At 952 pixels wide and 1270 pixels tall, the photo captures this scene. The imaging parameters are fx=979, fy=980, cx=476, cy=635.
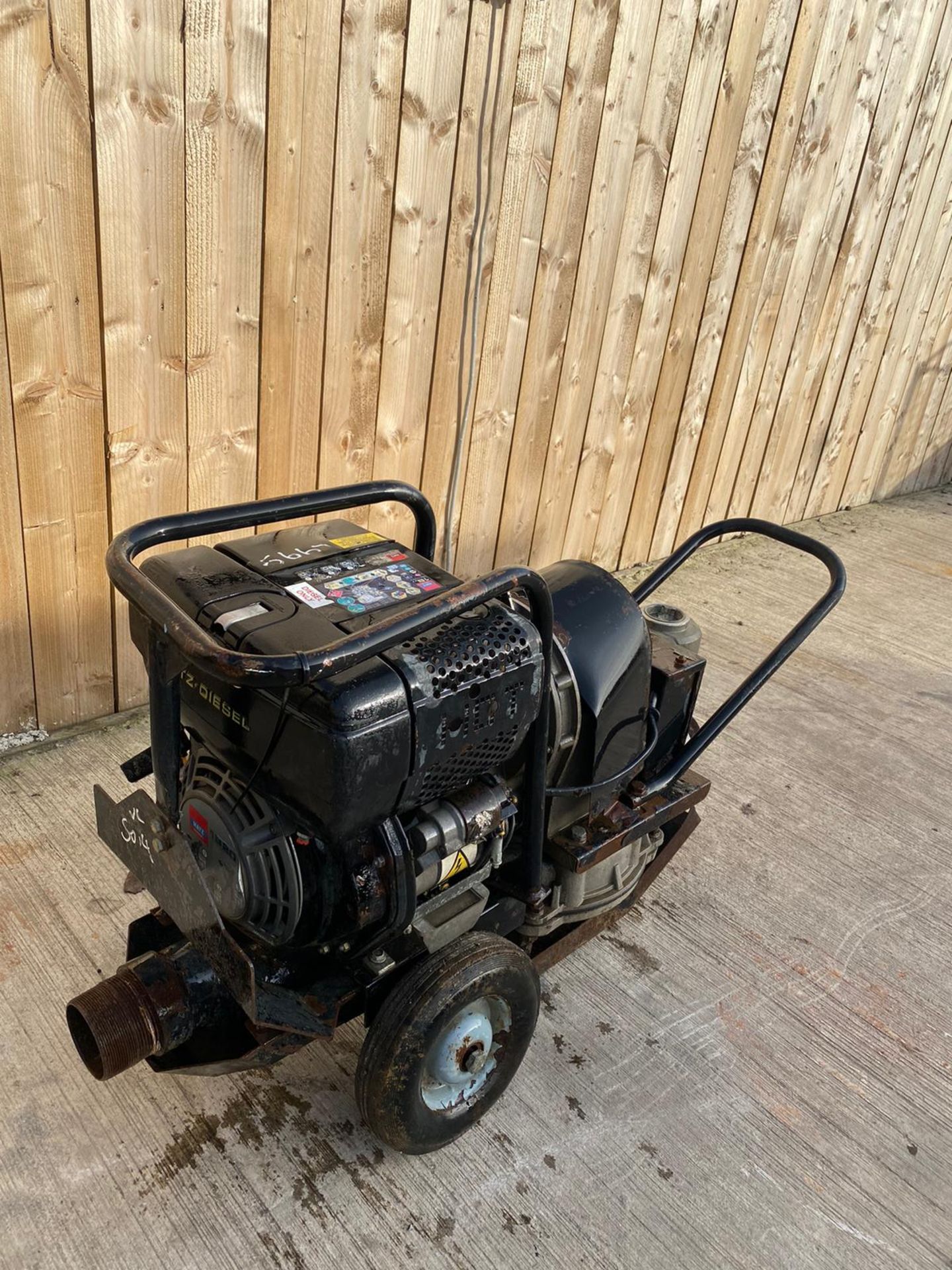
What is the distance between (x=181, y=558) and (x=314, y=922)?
24.9 inches

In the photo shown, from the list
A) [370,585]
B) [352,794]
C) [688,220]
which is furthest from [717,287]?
[352,794]

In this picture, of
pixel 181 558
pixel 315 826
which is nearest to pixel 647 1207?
pixel 315 826

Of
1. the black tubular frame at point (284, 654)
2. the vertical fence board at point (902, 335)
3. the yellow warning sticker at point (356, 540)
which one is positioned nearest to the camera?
the black tubular frame at point (284, 654)

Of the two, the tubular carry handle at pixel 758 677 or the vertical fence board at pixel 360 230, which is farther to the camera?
the vertical fence board at pixel 360 230

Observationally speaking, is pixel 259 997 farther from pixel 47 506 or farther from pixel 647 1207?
pixel 47 506

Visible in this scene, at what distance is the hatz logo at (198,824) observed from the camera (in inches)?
61.7

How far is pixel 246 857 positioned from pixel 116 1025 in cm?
33

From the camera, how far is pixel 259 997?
150 cm

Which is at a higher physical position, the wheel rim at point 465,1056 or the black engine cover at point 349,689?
the black engine cover at point 349,689

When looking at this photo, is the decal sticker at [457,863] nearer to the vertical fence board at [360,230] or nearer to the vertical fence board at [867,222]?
the vertical fence board at [360,230]

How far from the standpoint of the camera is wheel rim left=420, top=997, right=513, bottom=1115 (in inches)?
66.4

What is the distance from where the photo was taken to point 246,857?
151cm

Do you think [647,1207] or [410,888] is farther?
[647,1207]

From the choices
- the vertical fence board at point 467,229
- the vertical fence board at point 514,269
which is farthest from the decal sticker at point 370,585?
the vertical fence board at point 514,269
